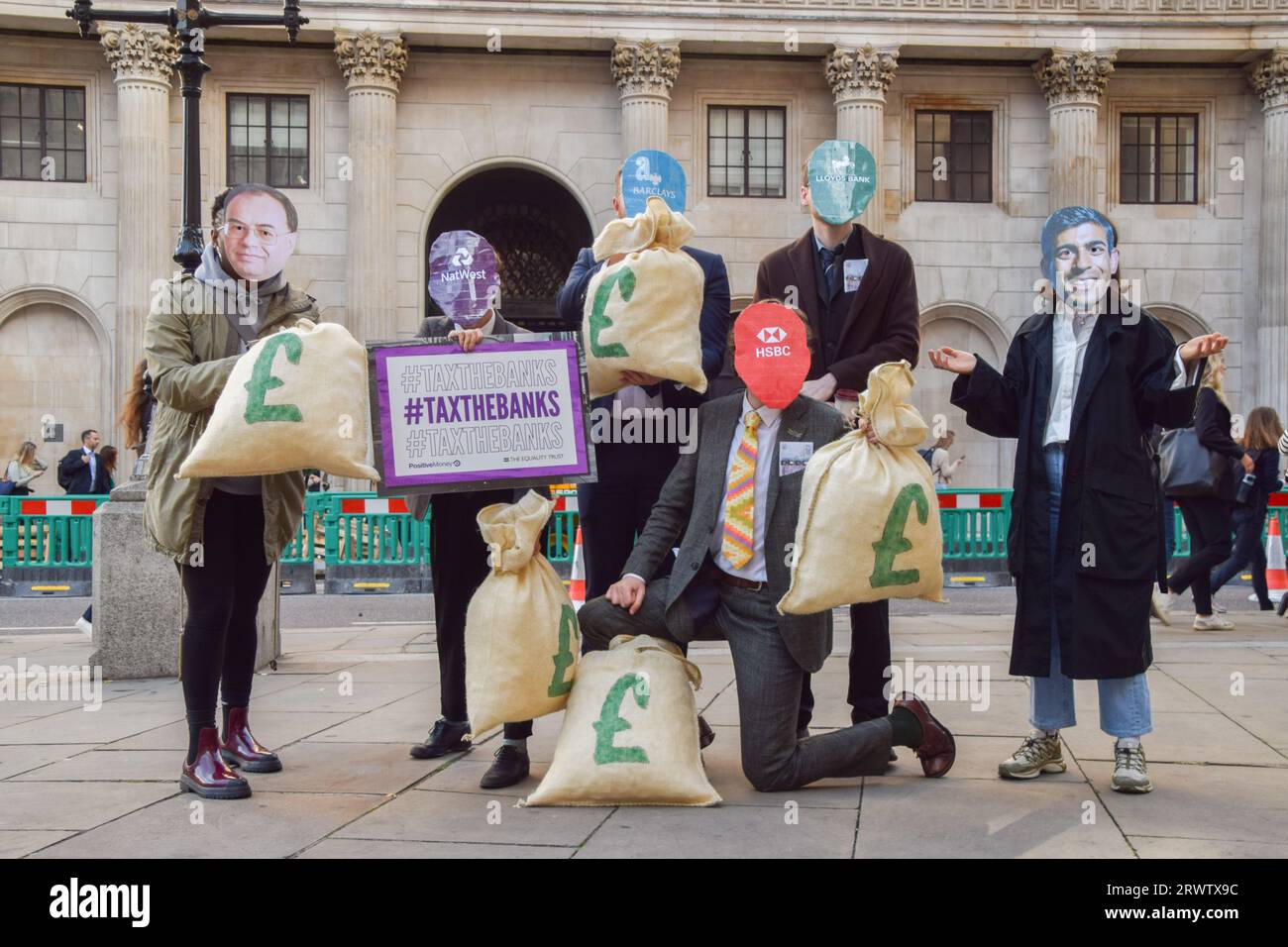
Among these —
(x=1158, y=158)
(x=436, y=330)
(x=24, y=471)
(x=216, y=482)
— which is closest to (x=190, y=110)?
(x=436, y=330)

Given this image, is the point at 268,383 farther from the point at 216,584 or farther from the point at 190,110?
the point at 190,110

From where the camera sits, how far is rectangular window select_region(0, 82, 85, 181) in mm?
24656

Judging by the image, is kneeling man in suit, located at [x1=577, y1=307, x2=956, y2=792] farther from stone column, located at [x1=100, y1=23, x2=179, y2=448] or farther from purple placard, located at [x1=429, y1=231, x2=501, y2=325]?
stone column, located at [x1=100, y1=23, x2=179, y2=448]

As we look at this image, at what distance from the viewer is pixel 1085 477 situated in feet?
17.4

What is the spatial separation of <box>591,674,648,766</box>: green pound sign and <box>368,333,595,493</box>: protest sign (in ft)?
2.85

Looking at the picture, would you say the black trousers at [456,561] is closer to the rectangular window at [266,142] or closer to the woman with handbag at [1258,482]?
the woman with handbag at [1258,482]

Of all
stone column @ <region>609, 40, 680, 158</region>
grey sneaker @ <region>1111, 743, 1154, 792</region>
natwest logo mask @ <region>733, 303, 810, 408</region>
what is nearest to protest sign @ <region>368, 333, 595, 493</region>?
natwest logo mask @ <region>733, 303, 810, 408</region>

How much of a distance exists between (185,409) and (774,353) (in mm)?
2258

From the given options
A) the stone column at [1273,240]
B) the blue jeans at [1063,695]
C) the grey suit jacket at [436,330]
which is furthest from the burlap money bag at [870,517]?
the stone column at [1273,240]

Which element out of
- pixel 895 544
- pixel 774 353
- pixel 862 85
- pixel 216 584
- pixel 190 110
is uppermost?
pixel 862 85

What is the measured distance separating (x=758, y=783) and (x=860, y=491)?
3.94ft

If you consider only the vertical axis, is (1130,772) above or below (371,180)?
below

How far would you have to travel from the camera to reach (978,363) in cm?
552

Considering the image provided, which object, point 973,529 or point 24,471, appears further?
point 24,471
